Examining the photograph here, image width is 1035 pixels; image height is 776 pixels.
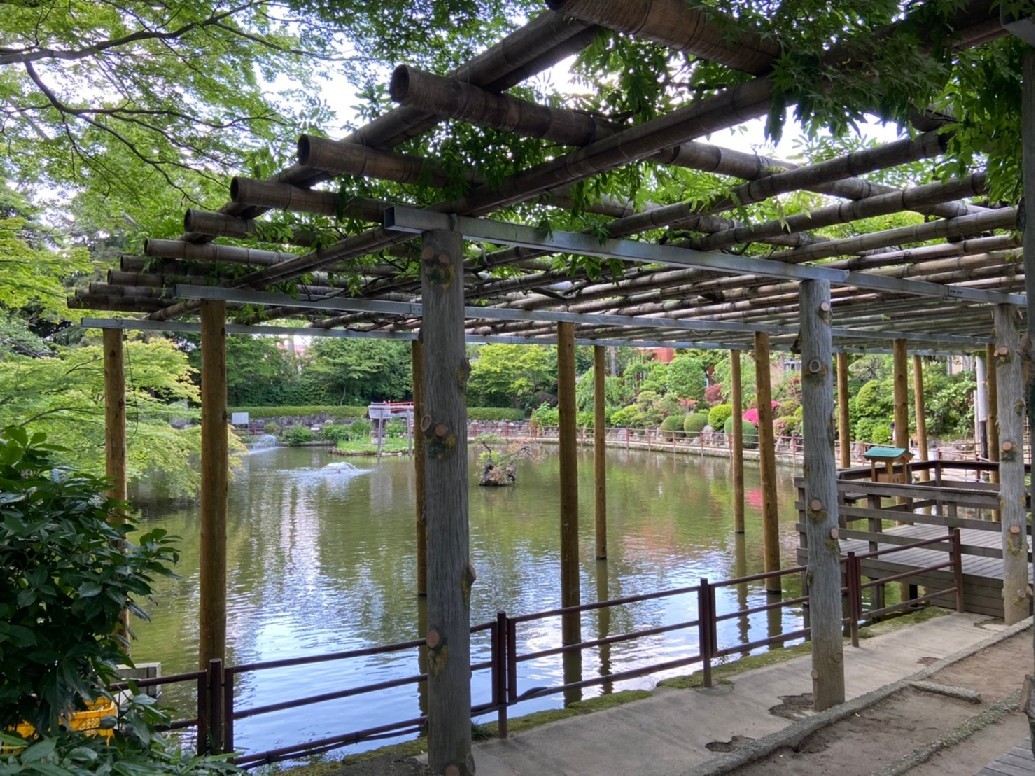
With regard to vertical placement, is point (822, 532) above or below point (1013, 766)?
above

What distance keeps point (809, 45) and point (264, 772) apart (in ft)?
16.7

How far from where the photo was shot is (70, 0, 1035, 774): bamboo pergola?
9.04ft

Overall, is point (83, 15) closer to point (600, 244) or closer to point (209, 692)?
point (600, 244)

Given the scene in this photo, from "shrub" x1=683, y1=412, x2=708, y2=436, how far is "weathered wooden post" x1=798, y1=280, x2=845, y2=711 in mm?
25181

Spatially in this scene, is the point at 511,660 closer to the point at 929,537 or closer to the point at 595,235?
the point at 595,235

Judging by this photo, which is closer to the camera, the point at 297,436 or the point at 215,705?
the point at 215,705

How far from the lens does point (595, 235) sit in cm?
480

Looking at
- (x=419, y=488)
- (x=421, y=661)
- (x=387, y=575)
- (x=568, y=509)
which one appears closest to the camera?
(x=421, y=661)

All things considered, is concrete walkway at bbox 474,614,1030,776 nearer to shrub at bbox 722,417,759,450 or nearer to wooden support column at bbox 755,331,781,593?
wooden support column at bbox 755,331,781,593

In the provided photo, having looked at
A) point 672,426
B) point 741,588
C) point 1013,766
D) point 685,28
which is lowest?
point 741,588

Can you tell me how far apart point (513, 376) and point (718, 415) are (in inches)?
467

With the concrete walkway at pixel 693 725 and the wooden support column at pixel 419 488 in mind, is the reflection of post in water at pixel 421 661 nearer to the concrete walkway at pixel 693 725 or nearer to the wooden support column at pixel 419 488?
the wooden support column at pixel 419 488

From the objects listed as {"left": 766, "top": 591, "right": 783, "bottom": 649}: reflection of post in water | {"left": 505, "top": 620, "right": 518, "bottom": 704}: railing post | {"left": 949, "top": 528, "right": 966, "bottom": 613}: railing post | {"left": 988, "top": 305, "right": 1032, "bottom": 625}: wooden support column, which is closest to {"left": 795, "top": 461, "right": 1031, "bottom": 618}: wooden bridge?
{"left": 949, "top": 528, "right": 966, "bottom": 613}: railing post

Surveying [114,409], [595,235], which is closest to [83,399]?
[114,409]
